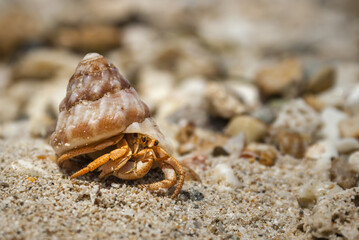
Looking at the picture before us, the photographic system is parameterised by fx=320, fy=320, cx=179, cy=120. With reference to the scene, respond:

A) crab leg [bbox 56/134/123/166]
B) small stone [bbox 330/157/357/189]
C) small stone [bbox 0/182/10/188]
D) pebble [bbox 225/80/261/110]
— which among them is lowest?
pebble [bbox 225/80/261/110]

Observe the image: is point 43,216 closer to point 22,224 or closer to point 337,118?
point 22,224

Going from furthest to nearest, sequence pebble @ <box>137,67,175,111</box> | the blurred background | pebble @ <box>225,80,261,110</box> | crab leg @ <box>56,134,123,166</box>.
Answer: pebble @ <box>137,67,175,111</box> → pebble @ <box>225,80,261,110</box> → the blurred background → crab leg @ <box>56,134,123,166</box>

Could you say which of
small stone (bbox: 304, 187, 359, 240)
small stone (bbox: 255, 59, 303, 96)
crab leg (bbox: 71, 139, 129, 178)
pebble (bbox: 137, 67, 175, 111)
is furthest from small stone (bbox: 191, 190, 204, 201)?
small stone (bbox: 255, 59, 303, 96)

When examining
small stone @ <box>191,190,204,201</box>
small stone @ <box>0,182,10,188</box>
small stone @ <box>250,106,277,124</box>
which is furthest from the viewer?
small stone @ <box>250,106,277,124</box>

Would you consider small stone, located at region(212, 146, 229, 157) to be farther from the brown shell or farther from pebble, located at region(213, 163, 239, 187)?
the brown shell

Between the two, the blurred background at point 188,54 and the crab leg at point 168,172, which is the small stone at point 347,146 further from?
the crab leg at point 168,172

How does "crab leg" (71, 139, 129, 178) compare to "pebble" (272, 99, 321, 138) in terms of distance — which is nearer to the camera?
"crab leg" (71, 139, 129, 178)

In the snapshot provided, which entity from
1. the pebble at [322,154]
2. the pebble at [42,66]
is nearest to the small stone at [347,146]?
the pebble at [322,154]
